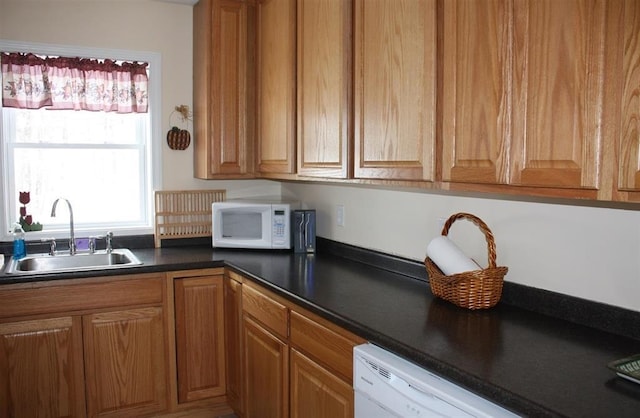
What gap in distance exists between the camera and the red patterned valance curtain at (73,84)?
10.5ft

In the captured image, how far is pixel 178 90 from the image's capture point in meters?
3.61

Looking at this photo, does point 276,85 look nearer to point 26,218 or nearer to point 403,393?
point 26,218

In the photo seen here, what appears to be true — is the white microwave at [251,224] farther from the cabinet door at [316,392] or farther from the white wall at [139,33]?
the cabinet door at [316,392]

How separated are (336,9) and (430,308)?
4.32 feet

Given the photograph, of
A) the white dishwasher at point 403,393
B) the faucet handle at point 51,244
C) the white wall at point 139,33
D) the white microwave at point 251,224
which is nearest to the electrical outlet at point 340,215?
the white microwave at point 251,224

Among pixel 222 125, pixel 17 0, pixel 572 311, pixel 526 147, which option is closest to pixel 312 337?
pixel 572 311

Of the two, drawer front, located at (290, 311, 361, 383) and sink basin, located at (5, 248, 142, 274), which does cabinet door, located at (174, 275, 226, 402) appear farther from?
drawer front, located at (290, 311, 361, 383)

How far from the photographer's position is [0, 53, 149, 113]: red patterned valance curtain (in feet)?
10.5

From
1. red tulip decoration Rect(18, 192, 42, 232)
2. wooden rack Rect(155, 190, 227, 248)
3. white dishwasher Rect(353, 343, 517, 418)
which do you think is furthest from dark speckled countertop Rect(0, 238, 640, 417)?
wooden rack Rect(155, 190, 227, 248)

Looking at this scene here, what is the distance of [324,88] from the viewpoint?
104 inches

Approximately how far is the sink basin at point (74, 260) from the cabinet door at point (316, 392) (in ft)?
3.89

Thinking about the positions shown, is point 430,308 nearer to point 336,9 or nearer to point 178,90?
point 336,9

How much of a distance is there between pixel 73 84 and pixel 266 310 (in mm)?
1795

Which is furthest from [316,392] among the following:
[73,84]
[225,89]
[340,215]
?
[73,84]
